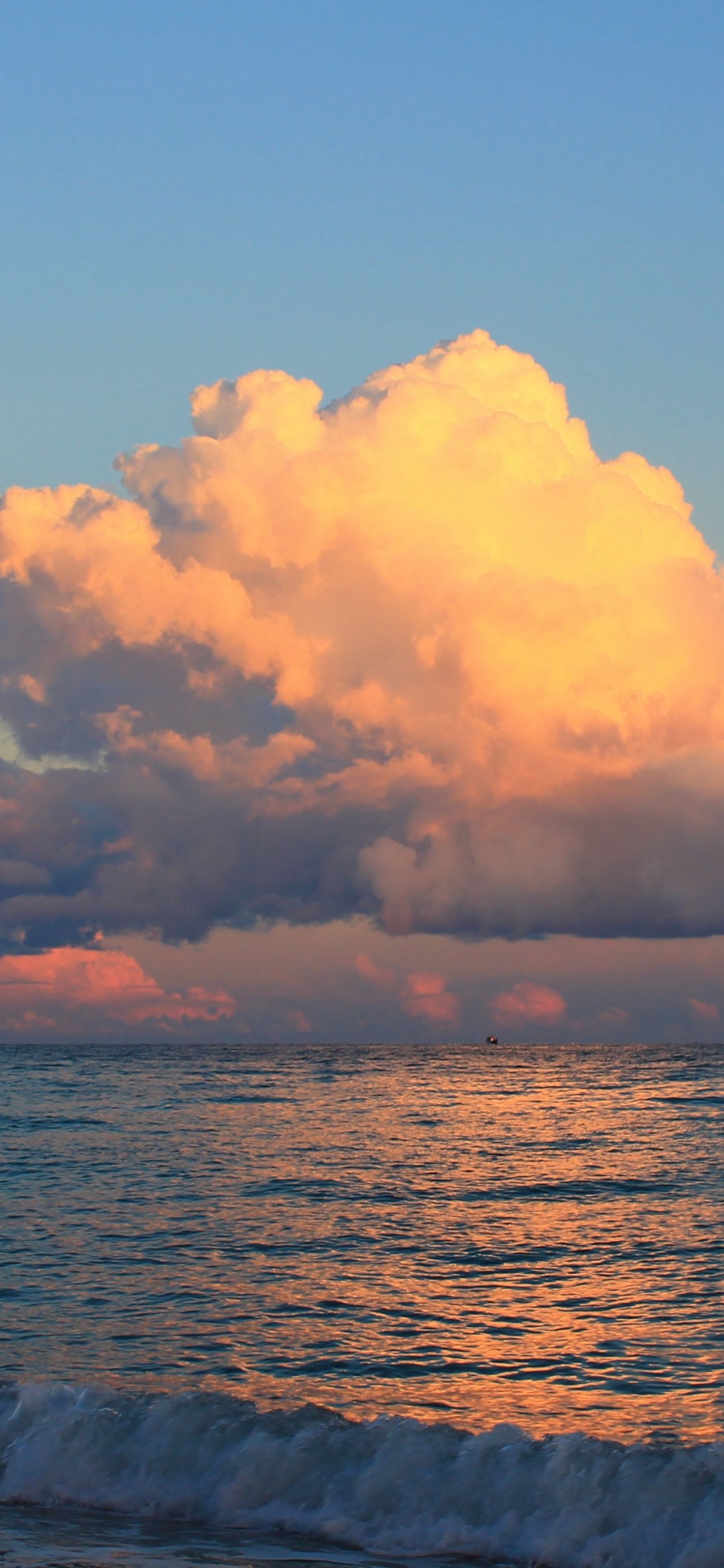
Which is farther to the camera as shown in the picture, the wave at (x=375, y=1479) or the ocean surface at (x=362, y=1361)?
the ocean surface at (x=362, y=1361)

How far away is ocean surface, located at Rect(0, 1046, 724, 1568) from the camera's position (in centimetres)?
1347

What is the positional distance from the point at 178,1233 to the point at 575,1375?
43.2 feet

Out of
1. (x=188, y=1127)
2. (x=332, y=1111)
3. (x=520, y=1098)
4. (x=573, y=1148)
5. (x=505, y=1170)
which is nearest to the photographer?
(x=505, y=1170)

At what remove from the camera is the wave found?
43.1ft

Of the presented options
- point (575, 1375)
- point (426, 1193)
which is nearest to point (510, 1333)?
point (575, 1375)

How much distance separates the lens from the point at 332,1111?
6444 centimetres

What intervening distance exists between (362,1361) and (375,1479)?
4.39 m

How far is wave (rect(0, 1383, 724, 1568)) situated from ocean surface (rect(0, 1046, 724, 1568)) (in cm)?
3

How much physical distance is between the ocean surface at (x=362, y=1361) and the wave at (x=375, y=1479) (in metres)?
0.03

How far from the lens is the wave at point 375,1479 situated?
13.1 m

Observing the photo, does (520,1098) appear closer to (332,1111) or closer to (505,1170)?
(332,1111)

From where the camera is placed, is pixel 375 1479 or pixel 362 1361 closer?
pixel 375 1479

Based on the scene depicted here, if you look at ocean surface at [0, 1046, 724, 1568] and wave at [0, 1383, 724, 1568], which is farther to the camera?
ocean surface at [0, 1046, 724, 1568]

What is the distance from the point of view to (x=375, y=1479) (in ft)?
46.8
